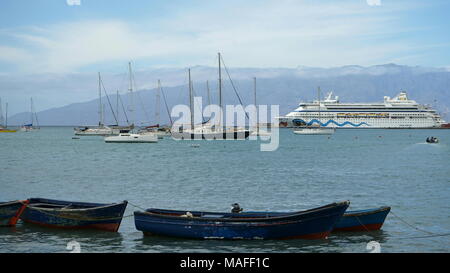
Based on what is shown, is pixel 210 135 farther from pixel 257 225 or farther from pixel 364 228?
pixel 257 225

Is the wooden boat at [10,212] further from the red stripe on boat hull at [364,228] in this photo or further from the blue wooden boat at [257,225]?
the red stripe on boat hull at [364,228]

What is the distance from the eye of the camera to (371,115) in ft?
623

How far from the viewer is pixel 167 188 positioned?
1280 inches

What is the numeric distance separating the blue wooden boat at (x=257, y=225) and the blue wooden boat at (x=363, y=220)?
4.78 ft

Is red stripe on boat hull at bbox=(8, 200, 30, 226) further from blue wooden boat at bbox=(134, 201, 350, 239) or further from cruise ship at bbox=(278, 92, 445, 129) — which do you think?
cruise ship at bbox=(278, 92, 445, 129)

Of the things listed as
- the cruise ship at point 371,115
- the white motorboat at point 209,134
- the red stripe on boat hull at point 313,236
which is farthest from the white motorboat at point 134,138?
the cruise ship at point 371,115

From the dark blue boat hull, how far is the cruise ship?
173445 millimetres

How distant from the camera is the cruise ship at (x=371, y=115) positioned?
188750 millimetres

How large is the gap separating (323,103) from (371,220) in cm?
17772

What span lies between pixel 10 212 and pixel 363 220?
42.8 feet

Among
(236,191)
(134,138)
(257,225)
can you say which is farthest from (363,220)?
(134,138)
